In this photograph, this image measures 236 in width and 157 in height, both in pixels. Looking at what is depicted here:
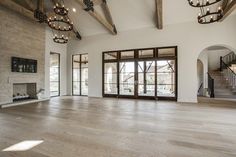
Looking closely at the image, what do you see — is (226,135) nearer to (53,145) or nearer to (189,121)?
(189,121)

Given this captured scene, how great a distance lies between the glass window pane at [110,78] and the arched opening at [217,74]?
17.7 feet

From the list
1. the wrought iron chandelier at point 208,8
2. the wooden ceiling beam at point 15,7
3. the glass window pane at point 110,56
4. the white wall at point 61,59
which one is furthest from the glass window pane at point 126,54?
the wooden ceiling beam at point 15,7

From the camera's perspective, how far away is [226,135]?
10.4 feet

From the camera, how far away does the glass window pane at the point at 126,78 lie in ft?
29.3

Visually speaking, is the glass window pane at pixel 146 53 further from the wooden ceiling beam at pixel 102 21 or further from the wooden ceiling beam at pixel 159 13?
the wooden ceiling beam at pixel 102 21

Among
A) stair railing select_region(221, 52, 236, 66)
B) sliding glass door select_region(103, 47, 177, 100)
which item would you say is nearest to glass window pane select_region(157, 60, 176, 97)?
sliding glass door select_region(103, 47, 177, 100)

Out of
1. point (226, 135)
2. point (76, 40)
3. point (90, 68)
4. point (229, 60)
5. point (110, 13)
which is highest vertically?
point (110, 13)

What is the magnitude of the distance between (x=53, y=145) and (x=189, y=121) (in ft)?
11.5

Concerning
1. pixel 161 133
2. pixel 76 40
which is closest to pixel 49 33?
pixel 76 40

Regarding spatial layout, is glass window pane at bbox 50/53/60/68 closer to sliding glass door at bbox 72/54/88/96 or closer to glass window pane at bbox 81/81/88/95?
sliding glass door at bbox 72/54/88/96

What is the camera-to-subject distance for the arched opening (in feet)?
28.8

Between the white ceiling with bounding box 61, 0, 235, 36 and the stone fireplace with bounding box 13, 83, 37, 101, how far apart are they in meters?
4.61

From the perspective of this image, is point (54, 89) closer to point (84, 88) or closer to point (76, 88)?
point (76, 88)

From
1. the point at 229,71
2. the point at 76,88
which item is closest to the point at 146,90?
the point at 76,88
